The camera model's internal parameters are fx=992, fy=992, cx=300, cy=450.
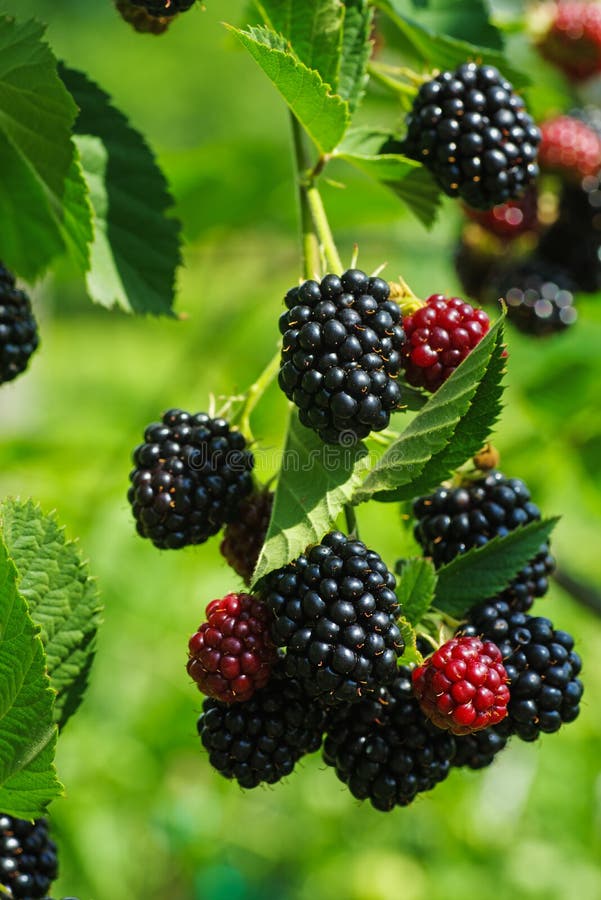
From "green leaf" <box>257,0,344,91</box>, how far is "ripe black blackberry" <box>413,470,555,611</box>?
68 cm

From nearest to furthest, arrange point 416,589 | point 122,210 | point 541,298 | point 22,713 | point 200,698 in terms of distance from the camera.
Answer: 1. point 22,713
2. point 416,589
3. point 122,210
4. point 541,298
5. point 200,698

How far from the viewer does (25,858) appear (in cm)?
135

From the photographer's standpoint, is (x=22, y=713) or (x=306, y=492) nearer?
(x=22, y=713)

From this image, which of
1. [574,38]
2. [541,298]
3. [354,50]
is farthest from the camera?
[574,38]

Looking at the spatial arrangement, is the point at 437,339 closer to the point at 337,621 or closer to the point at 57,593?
the point at 337,621

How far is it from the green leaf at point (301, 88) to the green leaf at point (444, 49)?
0.37 meters

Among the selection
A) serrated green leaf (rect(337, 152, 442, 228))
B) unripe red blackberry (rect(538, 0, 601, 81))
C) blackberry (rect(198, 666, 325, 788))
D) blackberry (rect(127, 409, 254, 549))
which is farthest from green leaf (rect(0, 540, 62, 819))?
unripe red blackberry (rect(538, 0, 601, 81))

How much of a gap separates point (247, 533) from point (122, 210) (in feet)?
2.02

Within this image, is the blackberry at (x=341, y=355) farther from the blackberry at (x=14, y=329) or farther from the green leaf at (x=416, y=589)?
the blackberry at (x=14, y=329)

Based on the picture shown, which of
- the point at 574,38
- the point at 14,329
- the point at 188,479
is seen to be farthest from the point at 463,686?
the point at 574,38

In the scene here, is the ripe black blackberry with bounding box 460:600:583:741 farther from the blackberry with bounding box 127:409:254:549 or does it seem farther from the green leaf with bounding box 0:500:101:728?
the green leaf with bounding box 0:500:101:728

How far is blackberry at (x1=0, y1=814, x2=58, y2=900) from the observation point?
52.2 inches

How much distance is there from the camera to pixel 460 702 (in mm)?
1231

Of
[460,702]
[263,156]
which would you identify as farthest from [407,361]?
[263,156]
